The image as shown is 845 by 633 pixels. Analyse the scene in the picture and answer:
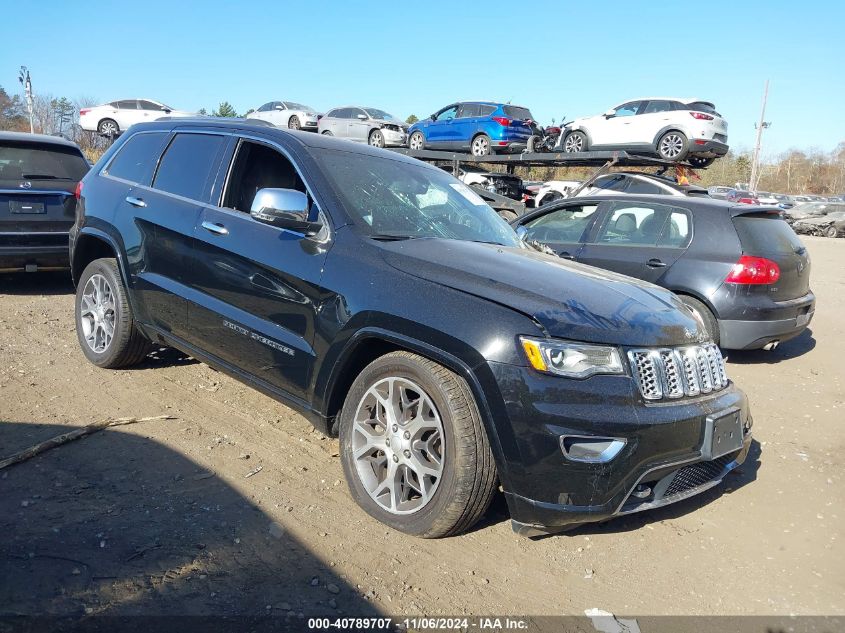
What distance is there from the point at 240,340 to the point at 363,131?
17.2m

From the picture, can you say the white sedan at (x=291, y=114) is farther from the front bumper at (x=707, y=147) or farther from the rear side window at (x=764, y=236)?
the rear side window at (x=764, y=236)

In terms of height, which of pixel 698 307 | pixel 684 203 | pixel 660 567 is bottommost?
pixel 660 567

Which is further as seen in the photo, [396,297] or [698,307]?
[698,307]

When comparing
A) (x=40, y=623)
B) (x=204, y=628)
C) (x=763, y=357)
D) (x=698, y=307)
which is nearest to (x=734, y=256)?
(x=698, y=307)

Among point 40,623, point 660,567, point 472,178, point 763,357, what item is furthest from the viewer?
point 472,178

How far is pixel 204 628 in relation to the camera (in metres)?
2.32

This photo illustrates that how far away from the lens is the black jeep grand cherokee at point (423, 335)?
267 centimetres

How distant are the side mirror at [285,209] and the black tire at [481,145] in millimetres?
13134

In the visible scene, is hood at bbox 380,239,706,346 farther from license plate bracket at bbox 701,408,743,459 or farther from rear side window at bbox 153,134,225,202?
rear side window at bbox 153,134,225,202

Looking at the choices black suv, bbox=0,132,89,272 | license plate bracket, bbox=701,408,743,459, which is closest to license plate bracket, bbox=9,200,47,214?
black suv, bbox=0,132,89,272

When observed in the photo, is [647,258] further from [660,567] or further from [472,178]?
[472,178]

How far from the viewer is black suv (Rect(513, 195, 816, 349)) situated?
6.13 m

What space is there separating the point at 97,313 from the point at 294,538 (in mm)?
2976

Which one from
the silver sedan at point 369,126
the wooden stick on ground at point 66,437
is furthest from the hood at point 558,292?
the silver sedan at point 369,126
